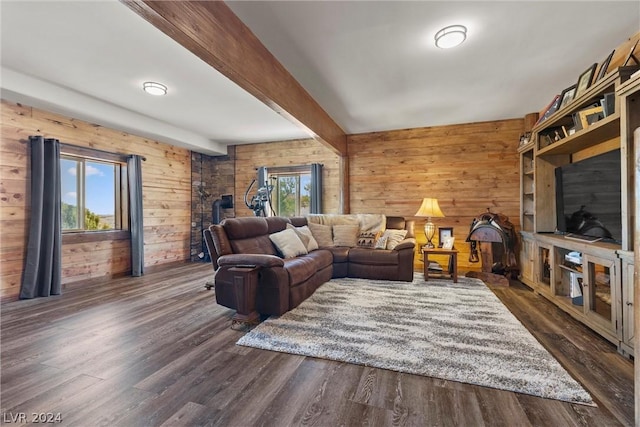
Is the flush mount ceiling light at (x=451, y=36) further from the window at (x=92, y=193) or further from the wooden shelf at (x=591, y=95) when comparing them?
the window at (x=92, y=193)

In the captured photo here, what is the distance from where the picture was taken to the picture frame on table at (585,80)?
2703 mm

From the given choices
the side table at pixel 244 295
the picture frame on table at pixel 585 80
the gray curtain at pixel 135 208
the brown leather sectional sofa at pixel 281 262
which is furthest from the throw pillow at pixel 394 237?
the gray curtain at pixel 135 208

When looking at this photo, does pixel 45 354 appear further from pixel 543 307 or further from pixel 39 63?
pixel 543 307

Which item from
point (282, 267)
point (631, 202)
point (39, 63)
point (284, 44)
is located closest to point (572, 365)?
point (631, 202)

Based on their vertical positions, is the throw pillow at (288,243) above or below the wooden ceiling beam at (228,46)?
below

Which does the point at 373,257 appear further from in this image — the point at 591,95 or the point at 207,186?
the point at 207,186

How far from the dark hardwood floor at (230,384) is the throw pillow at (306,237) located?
1.70 metres

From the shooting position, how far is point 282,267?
2.75 meters

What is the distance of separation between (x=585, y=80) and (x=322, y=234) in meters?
3.56

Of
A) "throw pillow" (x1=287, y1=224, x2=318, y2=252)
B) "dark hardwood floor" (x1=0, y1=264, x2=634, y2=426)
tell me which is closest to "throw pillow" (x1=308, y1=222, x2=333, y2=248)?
"throw pillow" (x1=287, y1=224, x2=318, y2=252)

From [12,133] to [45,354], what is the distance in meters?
2.99

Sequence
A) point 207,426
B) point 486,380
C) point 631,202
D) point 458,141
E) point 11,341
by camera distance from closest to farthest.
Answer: point 207,426 < point 486,380 < point 631,202 < point 11,341 < point 458,141

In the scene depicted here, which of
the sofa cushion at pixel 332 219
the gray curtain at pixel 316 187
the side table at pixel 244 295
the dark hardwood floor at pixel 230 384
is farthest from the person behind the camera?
the gray curtain at pixel 316 187

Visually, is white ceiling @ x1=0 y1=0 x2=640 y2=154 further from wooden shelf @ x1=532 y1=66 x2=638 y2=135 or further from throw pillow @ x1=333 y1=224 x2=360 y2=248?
throw pillow @ x1=333 y1=224 x2=360 y2=248
